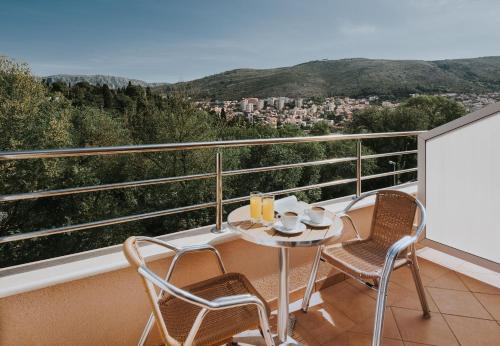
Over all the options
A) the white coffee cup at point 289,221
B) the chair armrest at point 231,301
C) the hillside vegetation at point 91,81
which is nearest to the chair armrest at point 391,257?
the white coffee cup at point 289,221

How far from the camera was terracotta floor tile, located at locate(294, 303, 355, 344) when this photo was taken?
1.91 meters

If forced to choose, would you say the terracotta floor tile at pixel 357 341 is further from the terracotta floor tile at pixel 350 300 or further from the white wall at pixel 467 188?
the white wall at pixel 467 188

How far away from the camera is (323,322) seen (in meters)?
2.03

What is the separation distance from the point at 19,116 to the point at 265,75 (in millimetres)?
17881

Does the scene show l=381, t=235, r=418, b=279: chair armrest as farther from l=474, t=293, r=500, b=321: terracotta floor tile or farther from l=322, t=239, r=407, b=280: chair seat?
l=474, t=293, r=500, b=321: terracotta floor tile

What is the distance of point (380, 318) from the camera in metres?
1.54

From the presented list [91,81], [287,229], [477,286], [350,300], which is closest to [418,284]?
[350,300]

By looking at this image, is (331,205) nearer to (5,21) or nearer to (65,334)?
(65,334)

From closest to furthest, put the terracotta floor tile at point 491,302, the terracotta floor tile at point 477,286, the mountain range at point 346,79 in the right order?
1. the terracotta floor tile at point 491,302
2. the terracotta floor tile at point 477,286
3. the mountain range at point 346,79

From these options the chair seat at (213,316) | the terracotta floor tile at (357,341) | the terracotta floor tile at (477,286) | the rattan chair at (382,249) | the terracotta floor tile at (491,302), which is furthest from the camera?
the terracotta floor tile at (477,286)

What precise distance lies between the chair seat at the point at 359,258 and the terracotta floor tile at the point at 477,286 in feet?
3.10

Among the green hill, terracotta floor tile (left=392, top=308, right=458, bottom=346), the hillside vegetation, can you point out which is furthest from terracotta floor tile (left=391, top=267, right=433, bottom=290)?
the hillside vegetation

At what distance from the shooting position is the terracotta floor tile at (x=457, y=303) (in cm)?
210

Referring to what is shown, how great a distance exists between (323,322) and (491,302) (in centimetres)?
122
